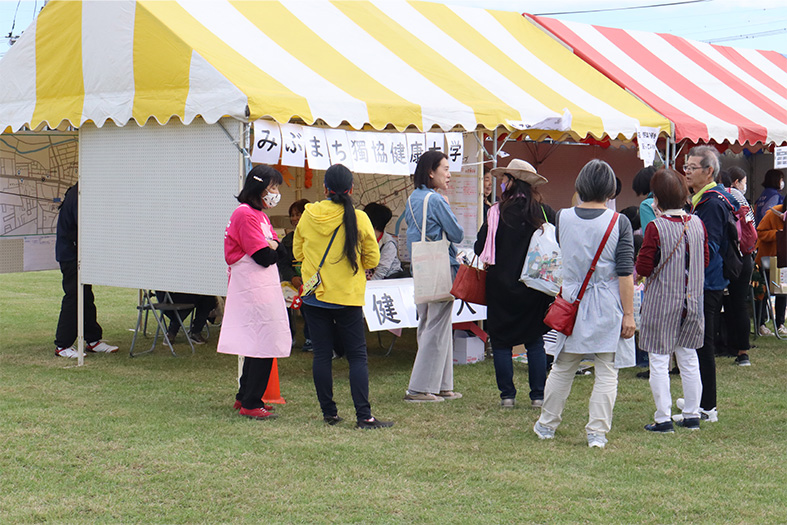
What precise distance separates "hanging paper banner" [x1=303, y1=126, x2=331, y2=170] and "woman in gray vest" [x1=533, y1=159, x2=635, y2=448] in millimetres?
2300

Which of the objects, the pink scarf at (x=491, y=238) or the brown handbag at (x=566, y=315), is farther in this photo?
the pink scarf at (x=491, y=238)

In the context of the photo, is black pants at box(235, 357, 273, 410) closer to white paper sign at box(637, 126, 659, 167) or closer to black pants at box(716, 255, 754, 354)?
black pants at box(716, 255, 754, 354)

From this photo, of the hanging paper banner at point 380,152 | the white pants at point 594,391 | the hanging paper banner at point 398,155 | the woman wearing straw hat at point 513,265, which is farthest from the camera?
the hanging paper banner at point 398,155

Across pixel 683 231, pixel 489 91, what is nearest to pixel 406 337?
pixel 489 91

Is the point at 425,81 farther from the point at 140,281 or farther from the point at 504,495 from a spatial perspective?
the point at 504,495

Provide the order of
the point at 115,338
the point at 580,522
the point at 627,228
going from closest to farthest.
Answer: the point at 580,522, the point at 627,228, the point at 115,338

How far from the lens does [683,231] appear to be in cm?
541

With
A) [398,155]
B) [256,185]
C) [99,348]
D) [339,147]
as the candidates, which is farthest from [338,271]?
[99,348]

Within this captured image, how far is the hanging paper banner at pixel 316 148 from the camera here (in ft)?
22.4

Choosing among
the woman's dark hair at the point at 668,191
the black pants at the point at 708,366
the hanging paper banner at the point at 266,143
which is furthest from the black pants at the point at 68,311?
the black pants at the point at 708,366

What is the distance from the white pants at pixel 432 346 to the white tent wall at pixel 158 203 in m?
1.52

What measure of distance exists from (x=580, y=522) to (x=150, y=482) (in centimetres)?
203

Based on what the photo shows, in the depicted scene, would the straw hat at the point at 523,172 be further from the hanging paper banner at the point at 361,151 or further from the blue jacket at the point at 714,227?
the hanging paper banner at the point at 361,151

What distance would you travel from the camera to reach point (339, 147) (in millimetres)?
7098
